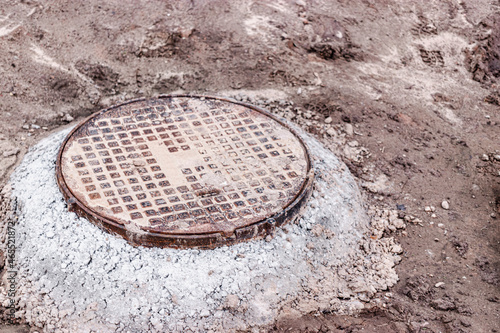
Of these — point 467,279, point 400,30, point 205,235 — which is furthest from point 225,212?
point 400,30

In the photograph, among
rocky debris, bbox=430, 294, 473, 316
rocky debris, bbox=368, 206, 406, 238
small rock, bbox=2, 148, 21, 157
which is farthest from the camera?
small rock, bbox=2, 148, 21, 157

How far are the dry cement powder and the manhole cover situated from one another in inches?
5.4

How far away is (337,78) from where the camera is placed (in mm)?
6055

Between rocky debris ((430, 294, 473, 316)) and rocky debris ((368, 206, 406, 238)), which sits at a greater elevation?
rocky debris ((430, 294, 473, 316))

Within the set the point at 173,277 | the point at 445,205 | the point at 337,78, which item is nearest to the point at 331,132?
the point at 337,78

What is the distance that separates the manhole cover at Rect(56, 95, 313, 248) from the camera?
3.66 meters

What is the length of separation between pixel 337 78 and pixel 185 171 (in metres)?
2.71

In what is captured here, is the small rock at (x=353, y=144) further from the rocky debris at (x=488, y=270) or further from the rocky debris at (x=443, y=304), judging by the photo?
the rocky debris at (x=443, y=304)

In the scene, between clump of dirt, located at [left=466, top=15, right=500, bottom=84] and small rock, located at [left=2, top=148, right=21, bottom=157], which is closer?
small rock, located at [left=2, top=148, right=21, bottom=157]

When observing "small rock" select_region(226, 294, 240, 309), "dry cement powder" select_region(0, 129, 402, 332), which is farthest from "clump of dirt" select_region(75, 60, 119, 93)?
"small rock" select_region(226, 294, 240, 309)

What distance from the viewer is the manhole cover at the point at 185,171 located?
3656mm

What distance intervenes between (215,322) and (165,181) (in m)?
1.11

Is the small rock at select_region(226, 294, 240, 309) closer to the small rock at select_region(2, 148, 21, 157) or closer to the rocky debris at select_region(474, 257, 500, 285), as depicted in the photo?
the rocky debris at select_region(474, 257, 500, 285)

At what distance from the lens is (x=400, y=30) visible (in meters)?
6.54
